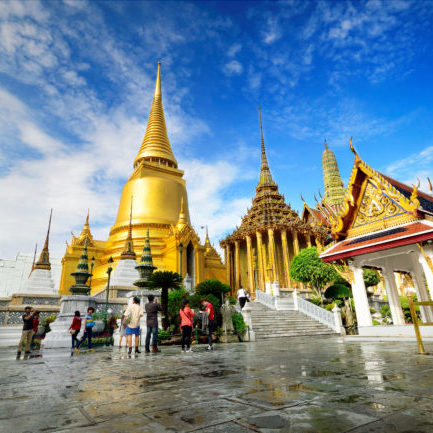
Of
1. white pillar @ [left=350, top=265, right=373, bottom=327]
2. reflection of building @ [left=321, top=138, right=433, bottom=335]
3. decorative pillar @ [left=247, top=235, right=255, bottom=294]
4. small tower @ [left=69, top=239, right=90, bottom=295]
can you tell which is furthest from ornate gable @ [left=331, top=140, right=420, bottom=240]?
decorative pillar @ [left=247, top=235, right=255, bottom=294]

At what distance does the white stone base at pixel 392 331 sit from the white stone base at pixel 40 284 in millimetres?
18443

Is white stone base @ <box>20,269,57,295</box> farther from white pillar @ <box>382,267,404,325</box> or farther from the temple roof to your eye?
white pillar @ <box>382,267,404,325</box>

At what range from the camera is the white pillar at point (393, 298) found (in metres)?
11.0

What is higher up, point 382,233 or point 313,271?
point 313,271

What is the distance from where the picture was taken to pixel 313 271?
21422mm

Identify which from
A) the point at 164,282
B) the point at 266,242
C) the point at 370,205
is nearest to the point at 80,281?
the point at 164,282

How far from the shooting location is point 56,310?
17062 millimetres

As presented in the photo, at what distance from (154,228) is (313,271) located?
1455 centimetres

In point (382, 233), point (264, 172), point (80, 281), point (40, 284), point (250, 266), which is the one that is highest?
point (264, 172)

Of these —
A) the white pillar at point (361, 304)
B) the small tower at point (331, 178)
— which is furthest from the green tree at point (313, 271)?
the small tower at point (331, 178)

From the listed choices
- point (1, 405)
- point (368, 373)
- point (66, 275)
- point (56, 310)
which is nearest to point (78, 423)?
point (1, 405)

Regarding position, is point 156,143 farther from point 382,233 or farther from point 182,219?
point 382,233

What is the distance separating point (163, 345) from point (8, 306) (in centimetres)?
1051

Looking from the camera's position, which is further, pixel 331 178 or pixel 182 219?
pixel 331 178
